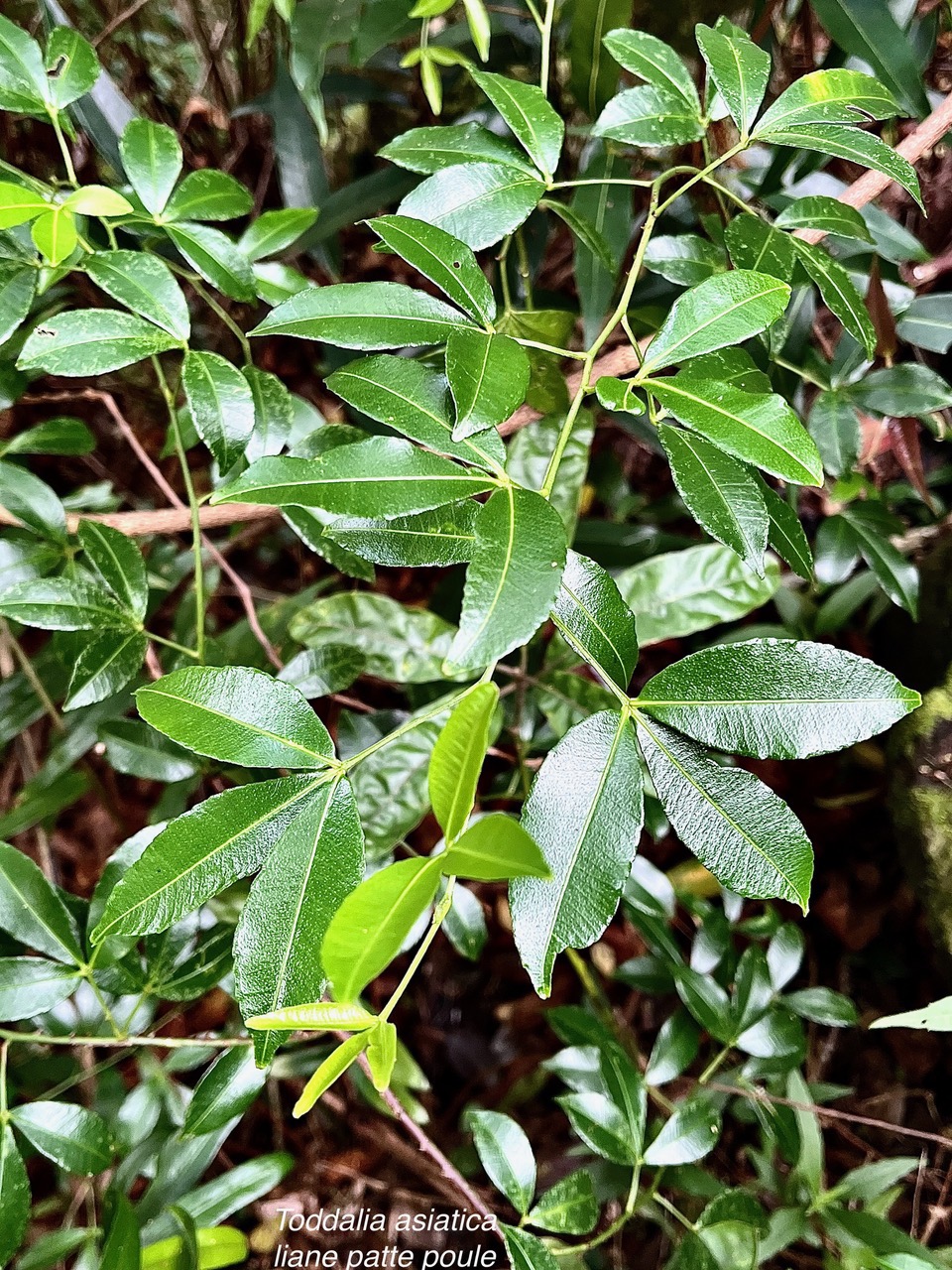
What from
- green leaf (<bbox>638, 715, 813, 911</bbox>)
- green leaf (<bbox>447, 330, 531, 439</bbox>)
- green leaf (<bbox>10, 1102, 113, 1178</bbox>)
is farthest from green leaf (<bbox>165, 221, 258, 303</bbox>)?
green leaf (<bbox>10, 1102, 113, 1178</bbox>)

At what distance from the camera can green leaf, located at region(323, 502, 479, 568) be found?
18.4 inches

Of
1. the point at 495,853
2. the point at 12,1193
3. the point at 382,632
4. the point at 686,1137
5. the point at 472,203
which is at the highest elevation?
the point at 472,203

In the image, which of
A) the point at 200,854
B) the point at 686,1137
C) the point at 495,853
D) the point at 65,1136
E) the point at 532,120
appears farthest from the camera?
the point at 686,1137

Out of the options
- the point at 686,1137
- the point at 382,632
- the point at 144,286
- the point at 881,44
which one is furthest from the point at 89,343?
the point at 686,1137

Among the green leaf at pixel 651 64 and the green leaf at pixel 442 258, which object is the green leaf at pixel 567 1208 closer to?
the green leaf at pixel 442 258

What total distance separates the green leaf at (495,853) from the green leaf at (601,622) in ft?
0.54

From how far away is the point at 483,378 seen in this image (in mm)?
451

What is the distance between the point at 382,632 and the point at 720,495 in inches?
18.9

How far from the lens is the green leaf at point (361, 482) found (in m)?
0.42

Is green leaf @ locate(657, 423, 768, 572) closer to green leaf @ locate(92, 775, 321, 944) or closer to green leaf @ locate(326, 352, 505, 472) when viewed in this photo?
green leaf @ locate(326, 352, 505, 472)

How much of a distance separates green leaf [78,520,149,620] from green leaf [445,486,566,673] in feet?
1.36

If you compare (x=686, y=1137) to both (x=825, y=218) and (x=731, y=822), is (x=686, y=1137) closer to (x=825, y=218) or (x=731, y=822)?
(x=731, y=822)

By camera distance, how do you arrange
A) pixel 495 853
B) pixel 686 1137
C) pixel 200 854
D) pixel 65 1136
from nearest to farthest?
pixel 495 853
pixel 200 854
pixel 65 1136
pixel 686 1137

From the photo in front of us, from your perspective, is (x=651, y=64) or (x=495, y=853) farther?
(x=651, y=64)
